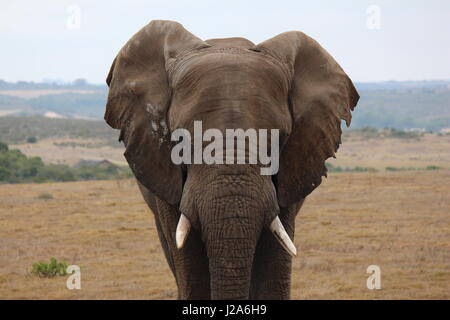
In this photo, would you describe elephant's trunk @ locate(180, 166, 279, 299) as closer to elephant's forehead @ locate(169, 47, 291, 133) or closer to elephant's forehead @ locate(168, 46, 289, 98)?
elephant's forehead @ locate(169, 47, 291, 133)

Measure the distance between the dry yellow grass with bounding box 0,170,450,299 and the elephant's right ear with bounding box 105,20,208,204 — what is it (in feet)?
15.9

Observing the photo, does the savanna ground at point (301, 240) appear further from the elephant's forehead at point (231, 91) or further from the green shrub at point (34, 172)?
the elephant's forehead at point (231, 91)

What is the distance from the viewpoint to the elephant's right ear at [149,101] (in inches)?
234

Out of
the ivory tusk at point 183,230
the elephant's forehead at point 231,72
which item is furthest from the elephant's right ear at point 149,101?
the ivory tusk at point 183,230

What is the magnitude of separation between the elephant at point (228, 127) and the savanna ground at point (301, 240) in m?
4.67

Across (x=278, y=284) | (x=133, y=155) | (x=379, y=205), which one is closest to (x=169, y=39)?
(x=133, y=155)

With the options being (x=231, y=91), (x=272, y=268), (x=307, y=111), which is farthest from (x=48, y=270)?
(x=231, y=91)

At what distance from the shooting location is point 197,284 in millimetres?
6219

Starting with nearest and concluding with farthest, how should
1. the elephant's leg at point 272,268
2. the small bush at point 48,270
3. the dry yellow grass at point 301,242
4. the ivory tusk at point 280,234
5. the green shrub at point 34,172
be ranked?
the ivory tusk at point 280,234 → the elephant's leg at point 272,268 → the dry yellow grass at point 301,242 → the small bush at point 48,270 → the green shrub at point 34,172

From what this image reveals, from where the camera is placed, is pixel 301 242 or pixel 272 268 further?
pixel 301 242

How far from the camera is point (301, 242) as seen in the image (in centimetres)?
1529

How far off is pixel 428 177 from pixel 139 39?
22.6 metres

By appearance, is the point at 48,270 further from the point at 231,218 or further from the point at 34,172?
the point at 34,172

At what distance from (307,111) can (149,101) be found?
41.6 inches
